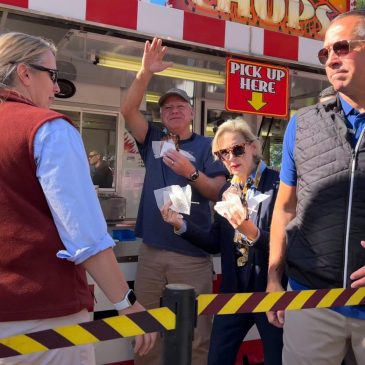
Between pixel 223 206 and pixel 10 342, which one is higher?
pixel 223 206

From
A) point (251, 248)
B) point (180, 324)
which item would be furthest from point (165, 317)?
point (251, 248)

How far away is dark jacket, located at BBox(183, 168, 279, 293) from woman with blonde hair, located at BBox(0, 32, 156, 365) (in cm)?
→ 94

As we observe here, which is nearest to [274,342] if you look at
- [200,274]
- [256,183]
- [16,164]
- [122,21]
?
[200,274]

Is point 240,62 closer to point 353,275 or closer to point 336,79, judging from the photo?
point 336,79

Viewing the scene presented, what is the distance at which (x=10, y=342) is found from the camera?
1126 mm

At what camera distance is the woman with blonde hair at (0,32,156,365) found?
1.18 meters

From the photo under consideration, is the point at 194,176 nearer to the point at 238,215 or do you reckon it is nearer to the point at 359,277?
the point at 238,215

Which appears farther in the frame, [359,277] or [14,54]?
[359,277]

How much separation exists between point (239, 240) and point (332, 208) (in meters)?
0.71

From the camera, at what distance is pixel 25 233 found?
Result: 1.20 metres

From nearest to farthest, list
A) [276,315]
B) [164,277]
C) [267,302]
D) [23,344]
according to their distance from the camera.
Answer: [23,344] < [267,302] < [276,315] < [164,277]

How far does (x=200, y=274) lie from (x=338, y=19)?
4.62 feet

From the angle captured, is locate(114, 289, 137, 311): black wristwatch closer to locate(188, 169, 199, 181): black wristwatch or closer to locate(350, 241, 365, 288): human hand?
locate(350, 241, 365, 288): human hand

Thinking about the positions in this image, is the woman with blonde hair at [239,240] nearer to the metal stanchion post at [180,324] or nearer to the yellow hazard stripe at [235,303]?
the yellow hazard stripe at [235,303]
